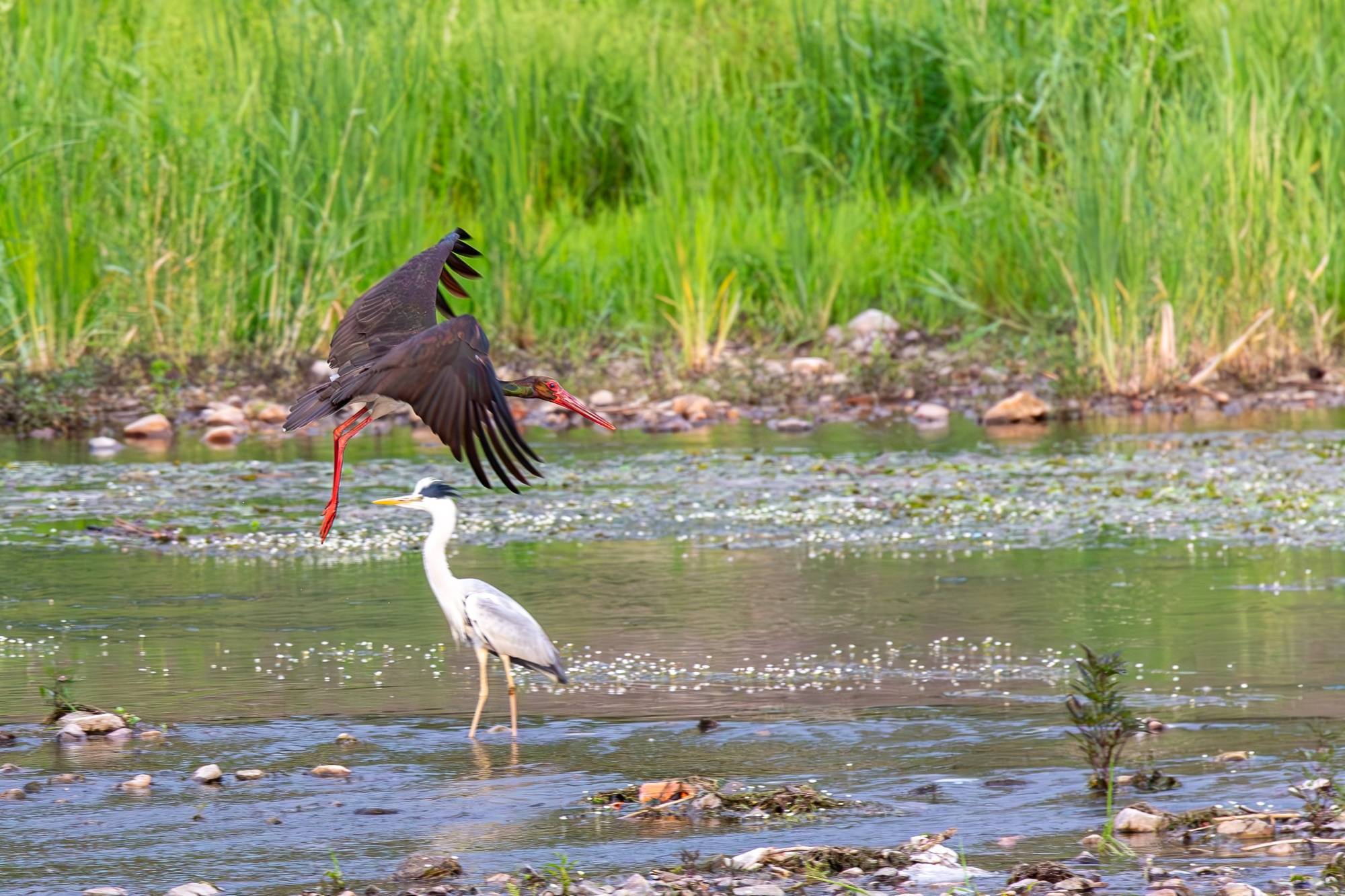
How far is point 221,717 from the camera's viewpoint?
609 cm

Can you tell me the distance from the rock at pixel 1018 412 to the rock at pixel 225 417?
503 centimetres

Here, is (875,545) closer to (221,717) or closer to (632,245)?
(221,717)

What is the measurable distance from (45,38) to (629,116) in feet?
19.1

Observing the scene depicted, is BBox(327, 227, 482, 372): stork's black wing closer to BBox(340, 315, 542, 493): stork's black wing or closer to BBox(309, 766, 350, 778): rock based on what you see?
BBox(340, 315, 542, 493): stork's black wing

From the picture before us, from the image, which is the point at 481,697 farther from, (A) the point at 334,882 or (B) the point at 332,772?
(A) the point at 334,882

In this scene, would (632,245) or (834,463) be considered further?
(632,245)

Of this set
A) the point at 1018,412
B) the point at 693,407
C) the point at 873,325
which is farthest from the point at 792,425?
the point at 873,325

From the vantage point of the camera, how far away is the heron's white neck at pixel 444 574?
6.35 metres

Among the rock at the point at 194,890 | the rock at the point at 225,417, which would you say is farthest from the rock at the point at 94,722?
the rock at the point at 225,417

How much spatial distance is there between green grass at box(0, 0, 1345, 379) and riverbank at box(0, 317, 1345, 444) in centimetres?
20

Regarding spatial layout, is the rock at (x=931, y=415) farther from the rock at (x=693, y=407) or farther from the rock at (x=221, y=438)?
the rock at (x=221, y=438)

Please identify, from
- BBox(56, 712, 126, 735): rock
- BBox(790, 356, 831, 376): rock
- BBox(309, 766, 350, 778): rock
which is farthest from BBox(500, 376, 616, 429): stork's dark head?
BBox(790, 356, 831, 376): rock

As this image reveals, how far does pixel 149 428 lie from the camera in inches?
543

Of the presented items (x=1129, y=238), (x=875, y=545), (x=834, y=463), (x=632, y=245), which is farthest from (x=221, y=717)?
(x=632, y=245)
